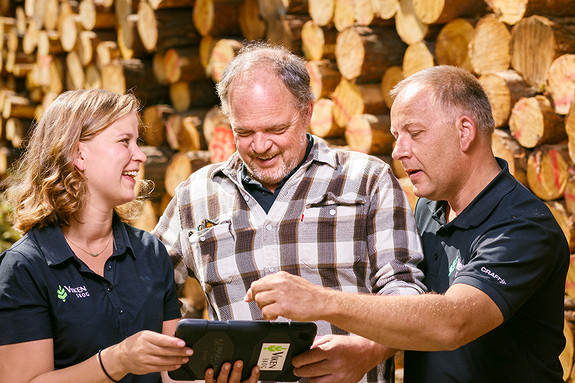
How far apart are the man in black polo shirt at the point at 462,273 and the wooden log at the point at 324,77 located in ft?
6.56

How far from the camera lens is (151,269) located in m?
2.11

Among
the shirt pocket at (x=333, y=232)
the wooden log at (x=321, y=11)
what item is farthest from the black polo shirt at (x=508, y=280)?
the wooden log at (x=321, y=11)

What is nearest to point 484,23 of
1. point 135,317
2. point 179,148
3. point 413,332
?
point 413,332

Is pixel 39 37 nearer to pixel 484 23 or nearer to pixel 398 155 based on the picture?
pixel 484 23

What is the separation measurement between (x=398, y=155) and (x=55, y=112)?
41.4 inches

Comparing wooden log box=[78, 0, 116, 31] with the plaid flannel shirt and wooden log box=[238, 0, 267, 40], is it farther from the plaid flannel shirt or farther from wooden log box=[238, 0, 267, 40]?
the plaid flannel shirt

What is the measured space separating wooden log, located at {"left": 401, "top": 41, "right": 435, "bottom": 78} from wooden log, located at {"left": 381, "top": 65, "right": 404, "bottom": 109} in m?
0.08

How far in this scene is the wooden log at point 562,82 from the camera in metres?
2.85

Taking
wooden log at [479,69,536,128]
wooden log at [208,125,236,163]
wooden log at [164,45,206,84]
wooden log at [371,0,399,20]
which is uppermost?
wooden log at [371,0,399,20]

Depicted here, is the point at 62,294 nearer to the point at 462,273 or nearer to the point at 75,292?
the point at 75,292

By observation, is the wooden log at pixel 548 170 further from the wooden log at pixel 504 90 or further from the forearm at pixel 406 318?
the forearm at pixel 406 318

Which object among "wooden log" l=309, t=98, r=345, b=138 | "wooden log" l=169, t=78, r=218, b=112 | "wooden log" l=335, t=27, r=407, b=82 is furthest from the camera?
"wooden log" l=169, t=78, r=218, b=112

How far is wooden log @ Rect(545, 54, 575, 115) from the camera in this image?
2850 millimetres

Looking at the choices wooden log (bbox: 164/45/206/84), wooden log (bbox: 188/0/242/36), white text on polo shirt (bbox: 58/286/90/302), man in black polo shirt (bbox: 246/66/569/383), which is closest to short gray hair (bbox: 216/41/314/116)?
man in black polo shirt (bbox: 246/66/569/383)
